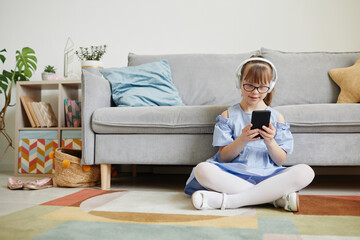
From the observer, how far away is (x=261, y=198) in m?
1.21

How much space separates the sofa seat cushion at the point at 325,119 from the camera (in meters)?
1.59

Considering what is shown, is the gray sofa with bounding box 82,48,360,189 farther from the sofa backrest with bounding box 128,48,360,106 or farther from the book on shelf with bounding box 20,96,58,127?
the book on shelf with bounding box 20,96,58,127

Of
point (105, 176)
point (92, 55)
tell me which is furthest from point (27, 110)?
point (105, 176)

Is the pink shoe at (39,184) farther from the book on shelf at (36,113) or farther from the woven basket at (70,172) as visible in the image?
the book on shelf at (36,113)

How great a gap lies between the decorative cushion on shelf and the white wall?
517 millimetres

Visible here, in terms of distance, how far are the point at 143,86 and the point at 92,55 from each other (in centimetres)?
72

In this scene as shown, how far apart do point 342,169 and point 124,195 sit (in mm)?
1768

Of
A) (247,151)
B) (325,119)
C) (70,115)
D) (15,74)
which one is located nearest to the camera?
(247,151)

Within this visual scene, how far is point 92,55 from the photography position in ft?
8.57

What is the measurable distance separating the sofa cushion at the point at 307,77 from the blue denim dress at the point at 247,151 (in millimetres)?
810

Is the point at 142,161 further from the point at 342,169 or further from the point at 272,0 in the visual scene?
the point at 272,0

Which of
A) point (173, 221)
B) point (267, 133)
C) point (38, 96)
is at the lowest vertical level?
point (173, 221)

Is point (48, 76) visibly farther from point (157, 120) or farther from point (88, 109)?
point (157, 120)

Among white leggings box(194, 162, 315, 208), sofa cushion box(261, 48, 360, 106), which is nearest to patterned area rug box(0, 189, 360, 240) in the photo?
white leggings box(194, 162, 315, 208)
